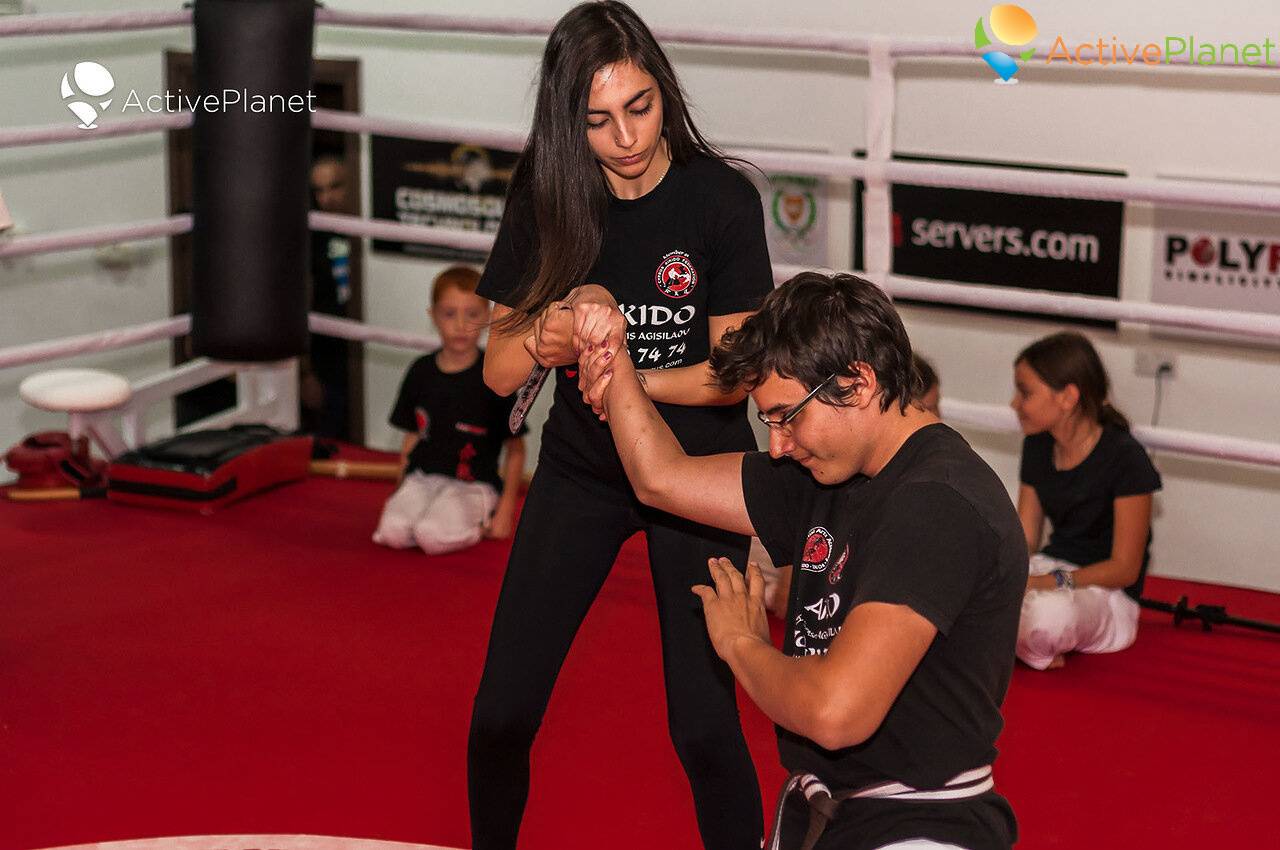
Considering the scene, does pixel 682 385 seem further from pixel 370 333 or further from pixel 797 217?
pixel 370 333

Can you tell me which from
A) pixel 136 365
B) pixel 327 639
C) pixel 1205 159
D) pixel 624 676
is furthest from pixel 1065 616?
pixel 136 365

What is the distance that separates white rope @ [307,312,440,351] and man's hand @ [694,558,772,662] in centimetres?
292

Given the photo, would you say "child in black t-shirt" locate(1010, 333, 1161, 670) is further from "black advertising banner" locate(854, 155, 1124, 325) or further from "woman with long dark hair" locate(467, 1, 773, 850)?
"woman with long dark hair" locate(467, 1, 773, 850)

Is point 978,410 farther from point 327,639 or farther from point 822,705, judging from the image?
point 822,705

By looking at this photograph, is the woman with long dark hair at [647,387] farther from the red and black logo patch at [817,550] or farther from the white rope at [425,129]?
the white rope at [425,129]

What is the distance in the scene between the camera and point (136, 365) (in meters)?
6.29

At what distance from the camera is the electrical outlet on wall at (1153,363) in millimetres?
4297

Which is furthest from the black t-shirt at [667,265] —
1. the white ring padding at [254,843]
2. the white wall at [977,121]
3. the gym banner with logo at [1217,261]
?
the gym banner with logo at [1217,261]

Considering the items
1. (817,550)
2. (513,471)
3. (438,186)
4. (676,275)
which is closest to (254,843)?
(676,275)

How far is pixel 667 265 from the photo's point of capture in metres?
2.32

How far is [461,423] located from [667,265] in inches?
85.9

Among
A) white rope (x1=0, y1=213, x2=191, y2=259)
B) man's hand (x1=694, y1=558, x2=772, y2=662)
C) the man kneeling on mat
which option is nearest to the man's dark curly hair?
the man kneeling on mat

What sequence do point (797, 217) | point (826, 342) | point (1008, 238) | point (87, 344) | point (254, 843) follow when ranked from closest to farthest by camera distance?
point (826, 342) < point (254, 843) < point (1008, 238) < point (87, 344) < point (797, 217)

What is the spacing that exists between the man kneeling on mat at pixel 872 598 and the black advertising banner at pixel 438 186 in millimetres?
3628
